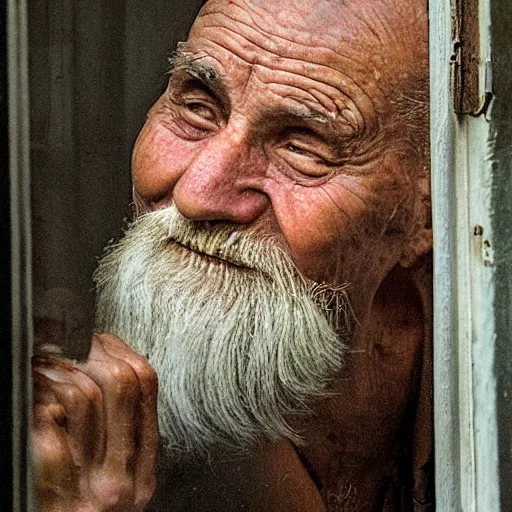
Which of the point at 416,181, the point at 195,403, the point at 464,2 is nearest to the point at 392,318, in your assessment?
the point at 416,181

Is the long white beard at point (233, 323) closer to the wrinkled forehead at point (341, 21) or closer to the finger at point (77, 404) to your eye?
the finger at point (77, 404)

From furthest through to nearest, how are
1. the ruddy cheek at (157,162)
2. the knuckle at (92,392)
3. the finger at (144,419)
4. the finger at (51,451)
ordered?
1. the ruddy cheek at (157,162)
2. the finger at (144,419)
3. the knuckle at (92,392)
4. the finger at (51,451)

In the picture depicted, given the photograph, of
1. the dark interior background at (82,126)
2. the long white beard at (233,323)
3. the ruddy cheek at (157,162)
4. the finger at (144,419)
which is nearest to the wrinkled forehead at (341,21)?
the dark interior background at (82,126)

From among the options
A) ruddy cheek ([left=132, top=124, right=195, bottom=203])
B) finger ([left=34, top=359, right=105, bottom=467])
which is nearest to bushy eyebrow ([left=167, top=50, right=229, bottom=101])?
ruddy cheek ([left=132, top=124, right=195, bottom=203])

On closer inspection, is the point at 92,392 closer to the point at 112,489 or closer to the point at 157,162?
the point at 112,489

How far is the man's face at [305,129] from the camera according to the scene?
219 centimetres

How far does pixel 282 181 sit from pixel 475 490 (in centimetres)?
70

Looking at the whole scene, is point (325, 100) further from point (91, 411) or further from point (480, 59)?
point (91, 411)

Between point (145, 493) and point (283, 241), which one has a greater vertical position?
point (283, 241)

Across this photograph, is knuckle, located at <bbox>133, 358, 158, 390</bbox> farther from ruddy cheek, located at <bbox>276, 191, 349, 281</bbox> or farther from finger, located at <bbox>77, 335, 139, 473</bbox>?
ruddy cheek, located at <bbox>276, 191, 349, 281</bbox>

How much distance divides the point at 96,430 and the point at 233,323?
0.41 m

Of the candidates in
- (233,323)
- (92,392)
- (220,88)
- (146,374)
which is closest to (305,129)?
(220,88)

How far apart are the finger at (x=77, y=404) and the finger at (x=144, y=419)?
4.2 inches

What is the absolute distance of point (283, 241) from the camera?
2.23 m
